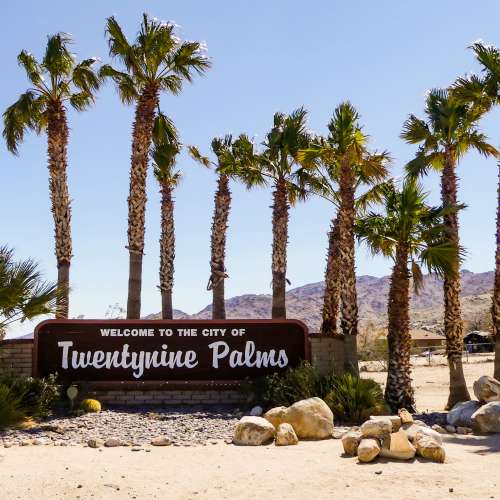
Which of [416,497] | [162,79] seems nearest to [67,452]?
[416,497]

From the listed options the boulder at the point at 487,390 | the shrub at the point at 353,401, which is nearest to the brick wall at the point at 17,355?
the shrub at the point at 353,401

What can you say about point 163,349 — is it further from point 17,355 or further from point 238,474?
point 238,474

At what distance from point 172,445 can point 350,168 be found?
10915 millimetres

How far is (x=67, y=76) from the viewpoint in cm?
2381

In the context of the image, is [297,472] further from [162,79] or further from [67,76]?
[67,76]

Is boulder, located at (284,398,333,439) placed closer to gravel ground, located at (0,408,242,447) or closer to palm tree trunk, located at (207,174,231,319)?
gravel ground, located at (0,408,242,447)

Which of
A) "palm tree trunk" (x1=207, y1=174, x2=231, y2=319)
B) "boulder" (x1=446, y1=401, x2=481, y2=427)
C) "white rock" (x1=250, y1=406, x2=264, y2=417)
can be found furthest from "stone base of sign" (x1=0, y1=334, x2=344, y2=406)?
"palm tree trunk" (x1=207, y1=174, x2=231, y2=319)

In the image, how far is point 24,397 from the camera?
15.5m

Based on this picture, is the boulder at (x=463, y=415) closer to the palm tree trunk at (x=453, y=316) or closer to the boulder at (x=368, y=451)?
the palm tree trunk at (x=453, y=316)

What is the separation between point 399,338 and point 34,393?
30.6 feet

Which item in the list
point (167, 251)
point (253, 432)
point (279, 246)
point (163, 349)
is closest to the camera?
point (253, 432)

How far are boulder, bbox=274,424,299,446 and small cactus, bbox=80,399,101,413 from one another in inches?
231

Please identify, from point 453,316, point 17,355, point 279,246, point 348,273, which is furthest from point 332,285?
point 17,355

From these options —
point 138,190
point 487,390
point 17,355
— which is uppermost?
point 138,190
